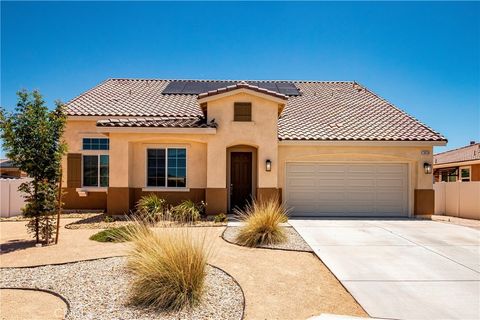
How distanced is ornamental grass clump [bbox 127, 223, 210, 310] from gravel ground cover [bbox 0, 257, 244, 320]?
0.61ft

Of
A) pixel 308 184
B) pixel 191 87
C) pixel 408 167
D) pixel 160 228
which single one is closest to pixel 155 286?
pixel 160 228

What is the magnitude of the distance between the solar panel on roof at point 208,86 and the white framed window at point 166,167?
23.7 feet

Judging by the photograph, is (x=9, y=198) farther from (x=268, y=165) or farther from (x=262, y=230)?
(x=262, y=230)

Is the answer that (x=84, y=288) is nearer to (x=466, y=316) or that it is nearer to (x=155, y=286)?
(x=155, y=286)

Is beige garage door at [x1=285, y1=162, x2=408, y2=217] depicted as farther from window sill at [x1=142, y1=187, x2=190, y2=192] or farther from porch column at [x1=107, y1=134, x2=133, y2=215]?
porch column at [x1=107, y1=134, x2=133, y2=215]

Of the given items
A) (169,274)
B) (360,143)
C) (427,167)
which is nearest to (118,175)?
(169,274)

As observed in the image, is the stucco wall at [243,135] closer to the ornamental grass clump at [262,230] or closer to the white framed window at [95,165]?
the ornamental grass clump at [262,230]

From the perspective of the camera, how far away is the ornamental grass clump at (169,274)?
542 centimetres

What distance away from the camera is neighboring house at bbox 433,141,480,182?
79.3 feet

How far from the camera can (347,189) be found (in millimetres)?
15359

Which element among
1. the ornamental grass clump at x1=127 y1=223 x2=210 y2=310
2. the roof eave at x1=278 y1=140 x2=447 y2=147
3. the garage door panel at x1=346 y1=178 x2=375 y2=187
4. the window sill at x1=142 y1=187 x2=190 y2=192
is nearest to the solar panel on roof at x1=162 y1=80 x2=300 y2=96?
the roof eave at x1=278 y1=140 x2=447 y2=147

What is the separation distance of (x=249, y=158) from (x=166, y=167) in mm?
3949

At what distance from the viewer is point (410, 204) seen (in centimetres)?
1531

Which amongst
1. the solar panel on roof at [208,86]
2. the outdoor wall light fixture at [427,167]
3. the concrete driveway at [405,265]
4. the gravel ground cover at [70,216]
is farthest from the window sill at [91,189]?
the outdoor wall light fixture at [427,167]
